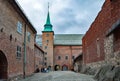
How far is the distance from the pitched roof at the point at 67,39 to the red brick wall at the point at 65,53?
190cm

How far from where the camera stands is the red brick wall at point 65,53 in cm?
6412

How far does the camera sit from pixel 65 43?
220ft

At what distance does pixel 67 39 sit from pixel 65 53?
6691mm

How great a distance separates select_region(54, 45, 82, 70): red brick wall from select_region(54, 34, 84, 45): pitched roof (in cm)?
190

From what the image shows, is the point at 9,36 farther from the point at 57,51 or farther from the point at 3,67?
the point at 57,51

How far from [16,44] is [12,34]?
1.70m

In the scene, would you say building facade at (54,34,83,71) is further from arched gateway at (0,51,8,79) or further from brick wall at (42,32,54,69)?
arched gateway at (0,51,8,79)

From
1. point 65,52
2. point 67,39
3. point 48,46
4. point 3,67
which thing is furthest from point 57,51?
point 3,67

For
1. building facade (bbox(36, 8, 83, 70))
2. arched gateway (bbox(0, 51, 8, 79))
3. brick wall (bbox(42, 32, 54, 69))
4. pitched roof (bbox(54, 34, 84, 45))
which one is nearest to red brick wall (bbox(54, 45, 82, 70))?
building facade (bbox(36, 8, 83, 70))

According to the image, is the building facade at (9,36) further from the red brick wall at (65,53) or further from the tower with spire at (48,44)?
the red brick wall at (65,53)

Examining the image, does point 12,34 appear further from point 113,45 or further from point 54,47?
point 54,47

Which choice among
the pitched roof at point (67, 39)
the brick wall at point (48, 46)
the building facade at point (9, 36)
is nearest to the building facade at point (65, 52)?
the pitched roof at point (67, 39)

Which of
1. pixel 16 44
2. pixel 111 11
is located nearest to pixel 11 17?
pixel 16 44

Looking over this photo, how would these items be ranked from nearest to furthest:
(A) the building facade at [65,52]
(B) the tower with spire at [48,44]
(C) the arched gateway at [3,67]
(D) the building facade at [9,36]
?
(D) the building facade at [9,36]
(C) the arched gateway at [3,67]
(B) the tower with spire at [48,44]
(A) the building facade at [65,52]
